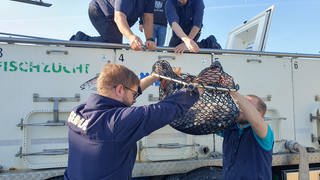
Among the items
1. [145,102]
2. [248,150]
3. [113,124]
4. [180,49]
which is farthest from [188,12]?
[113,124]

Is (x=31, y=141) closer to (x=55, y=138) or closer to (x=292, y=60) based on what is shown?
(x=55, y=138)

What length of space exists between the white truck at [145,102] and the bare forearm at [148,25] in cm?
46

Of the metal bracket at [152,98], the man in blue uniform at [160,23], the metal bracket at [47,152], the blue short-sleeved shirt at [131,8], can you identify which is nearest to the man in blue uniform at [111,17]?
the blue short-sleeved shirt at [131,8]

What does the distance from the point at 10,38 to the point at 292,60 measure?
119 inches

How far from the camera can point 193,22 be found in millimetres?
4367

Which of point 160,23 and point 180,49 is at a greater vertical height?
point 160,23

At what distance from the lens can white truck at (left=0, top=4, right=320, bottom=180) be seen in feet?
10.6

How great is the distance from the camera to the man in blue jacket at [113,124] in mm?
2049

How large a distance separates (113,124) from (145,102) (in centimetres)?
160

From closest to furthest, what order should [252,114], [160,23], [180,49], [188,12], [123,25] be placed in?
[252,114]
[123,25]
[180,49]
[188,12]
[160,23]

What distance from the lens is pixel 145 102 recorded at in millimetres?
3625

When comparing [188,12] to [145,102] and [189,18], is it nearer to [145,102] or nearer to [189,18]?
[189,18]

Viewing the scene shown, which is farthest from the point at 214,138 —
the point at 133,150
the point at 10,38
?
the point at 10,38

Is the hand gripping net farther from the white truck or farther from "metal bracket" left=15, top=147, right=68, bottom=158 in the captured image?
"metal bracket" left=15, top=147, right=68, bottom=158
